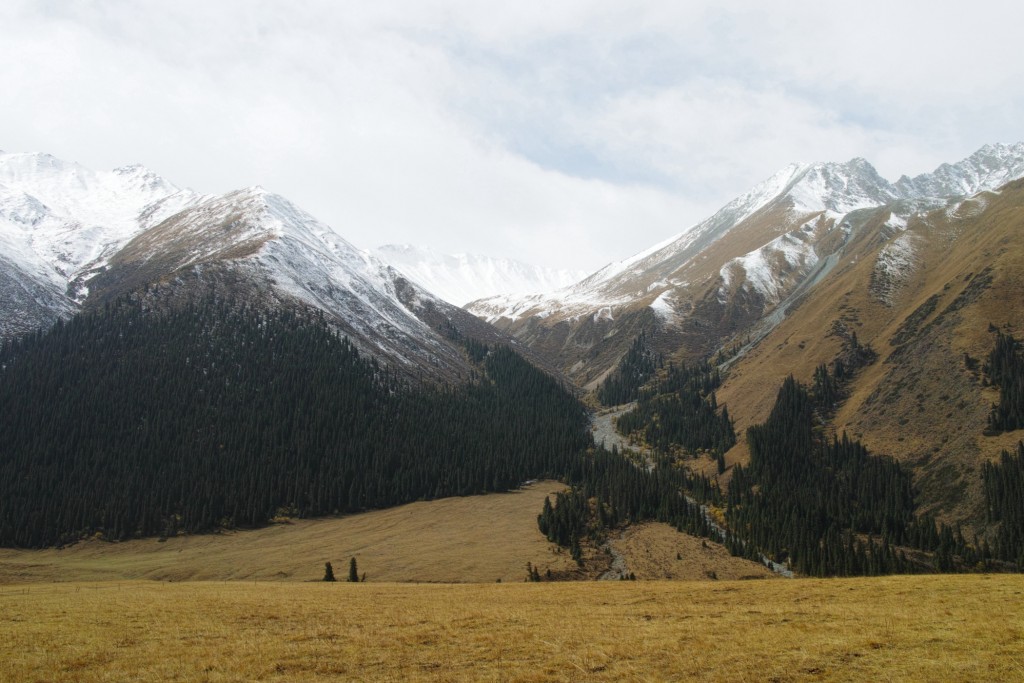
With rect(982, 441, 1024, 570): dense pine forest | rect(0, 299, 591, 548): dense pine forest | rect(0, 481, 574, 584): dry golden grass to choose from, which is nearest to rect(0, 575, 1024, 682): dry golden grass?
rect(0, 481, 574, 584): dry golden grass

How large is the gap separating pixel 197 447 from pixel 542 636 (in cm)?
15249

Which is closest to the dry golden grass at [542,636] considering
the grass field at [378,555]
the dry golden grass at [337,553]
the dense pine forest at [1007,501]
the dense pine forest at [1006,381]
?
the grass field at [378,555]

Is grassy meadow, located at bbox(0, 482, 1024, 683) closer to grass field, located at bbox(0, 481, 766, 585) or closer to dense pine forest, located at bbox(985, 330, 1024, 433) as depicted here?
grass field, located at bbox(0, 481, 766, 585)

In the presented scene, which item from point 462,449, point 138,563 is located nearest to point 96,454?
point 138,563

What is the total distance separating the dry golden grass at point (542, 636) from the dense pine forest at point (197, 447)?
338ft

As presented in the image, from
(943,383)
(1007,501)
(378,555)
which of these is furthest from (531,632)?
(943,383)

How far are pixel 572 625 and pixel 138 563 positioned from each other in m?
107

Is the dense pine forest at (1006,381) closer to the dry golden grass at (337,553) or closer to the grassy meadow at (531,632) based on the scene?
the grassy meadow at (531,632)

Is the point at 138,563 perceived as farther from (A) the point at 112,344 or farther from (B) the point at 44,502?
(A) the point at 112,344

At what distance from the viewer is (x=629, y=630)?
3441 cm

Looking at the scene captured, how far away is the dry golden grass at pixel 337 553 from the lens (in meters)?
99.2

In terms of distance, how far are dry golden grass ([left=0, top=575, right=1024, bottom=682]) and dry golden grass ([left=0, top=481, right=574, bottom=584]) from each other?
56.7 meters

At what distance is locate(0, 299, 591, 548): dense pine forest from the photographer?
135 m

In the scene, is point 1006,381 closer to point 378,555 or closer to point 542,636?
point 378,555
